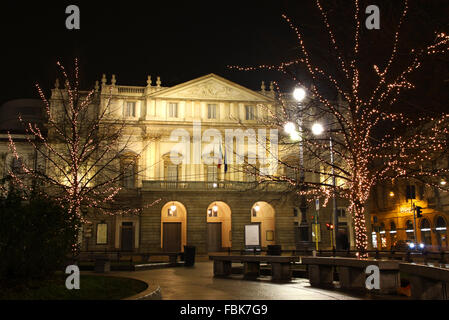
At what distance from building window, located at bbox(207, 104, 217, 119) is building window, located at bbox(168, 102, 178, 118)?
12.1ft

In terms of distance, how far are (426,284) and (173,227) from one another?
38125 millimetres

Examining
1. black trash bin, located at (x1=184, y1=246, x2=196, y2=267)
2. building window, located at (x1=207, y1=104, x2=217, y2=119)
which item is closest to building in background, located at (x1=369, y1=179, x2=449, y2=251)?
black trash bin, located at (x1=184, y1=246, x2=196, y2=267)

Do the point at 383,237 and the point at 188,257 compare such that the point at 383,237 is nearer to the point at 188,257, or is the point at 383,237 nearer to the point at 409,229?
the point at 409,229

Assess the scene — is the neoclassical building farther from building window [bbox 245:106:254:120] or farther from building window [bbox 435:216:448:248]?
building window [bbox 435:216:448:248]

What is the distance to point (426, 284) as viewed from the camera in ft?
33.0

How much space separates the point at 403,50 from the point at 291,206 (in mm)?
32229

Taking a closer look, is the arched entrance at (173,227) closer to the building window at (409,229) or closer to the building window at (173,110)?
the building window at (173,110)

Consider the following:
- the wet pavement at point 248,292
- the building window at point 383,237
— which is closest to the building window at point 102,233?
the wet pavement at point 248,292

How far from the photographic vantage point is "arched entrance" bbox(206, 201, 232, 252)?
4684 cm

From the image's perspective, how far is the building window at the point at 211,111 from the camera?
50291mm

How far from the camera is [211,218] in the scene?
1882 inches

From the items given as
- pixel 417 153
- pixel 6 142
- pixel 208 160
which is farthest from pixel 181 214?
pixel 417 153

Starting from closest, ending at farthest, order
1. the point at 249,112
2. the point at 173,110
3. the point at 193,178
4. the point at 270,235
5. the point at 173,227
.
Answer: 1. the point at 173,227
2. the point at 270,235
3. the point at 193,178
4. the point at 173,110
5. the point at 249,112

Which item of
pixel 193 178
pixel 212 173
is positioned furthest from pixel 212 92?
pixel 193 178
